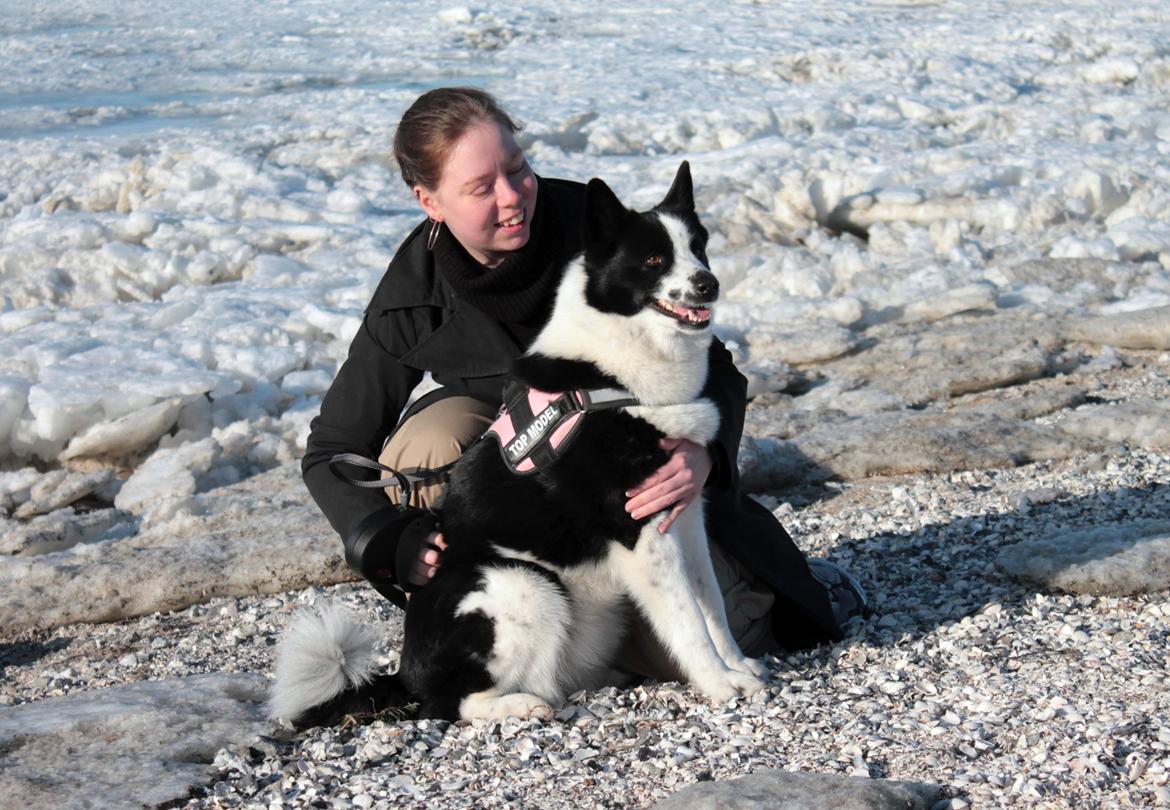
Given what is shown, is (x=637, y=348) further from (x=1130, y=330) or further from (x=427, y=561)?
(x=1130, y=330)

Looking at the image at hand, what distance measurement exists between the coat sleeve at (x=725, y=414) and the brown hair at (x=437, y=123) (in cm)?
88

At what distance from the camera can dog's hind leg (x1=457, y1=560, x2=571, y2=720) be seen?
291 cm

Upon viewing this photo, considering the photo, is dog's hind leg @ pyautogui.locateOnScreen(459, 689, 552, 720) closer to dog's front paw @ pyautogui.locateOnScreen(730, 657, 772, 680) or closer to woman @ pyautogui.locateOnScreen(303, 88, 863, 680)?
woman @ pyautogui.locateOnScreen(303, 88, 863, 680)

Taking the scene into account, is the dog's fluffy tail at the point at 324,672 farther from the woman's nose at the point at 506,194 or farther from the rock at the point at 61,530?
the rock at the point at 61,530

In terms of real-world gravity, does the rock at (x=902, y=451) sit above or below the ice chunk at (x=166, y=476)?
above

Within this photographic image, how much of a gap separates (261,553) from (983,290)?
16.7ft

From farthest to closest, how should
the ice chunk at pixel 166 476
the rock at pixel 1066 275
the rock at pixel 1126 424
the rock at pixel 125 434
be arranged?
1. the rock at pixel 1066 275
2. the rock at pixel 125 434
3. the ice chunk at pixel 166 476
4. the rock at pixel 1126 424

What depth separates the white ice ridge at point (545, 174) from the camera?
6.98 meters

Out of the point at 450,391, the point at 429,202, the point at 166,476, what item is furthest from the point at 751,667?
the point at 166,476

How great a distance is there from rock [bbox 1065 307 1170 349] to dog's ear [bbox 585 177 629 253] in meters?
4.62

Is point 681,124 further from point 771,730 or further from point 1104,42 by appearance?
point 771,730

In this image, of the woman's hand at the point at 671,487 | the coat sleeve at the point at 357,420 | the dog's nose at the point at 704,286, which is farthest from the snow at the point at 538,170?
the dog's nose at the point at 704,286

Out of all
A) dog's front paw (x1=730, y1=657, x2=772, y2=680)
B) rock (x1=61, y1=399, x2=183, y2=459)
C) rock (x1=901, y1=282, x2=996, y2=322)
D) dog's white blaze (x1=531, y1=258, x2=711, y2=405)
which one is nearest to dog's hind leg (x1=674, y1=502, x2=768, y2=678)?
dog's front paw (x1=730, y1=657, x2=772, y2=680)

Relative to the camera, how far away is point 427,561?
3.09m
